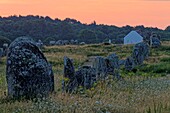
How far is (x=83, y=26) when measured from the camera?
156 m

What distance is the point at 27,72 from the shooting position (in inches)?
458

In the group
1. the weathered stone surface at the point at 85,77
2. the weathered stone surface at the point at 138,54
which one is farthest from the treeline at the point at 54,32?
the weathered stone surface at the point at 85,77

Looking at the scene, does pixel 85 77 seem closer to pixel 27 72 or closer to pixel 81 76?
pixel 81 76

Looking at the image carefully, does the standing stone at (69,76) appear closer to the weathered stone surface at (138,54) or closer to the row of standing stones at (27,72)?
the row of standing stones at (27,72)

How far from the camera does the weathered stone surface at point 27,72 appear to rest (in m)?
11.5

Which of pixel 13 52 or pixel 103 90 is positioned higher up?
pixel 13 52

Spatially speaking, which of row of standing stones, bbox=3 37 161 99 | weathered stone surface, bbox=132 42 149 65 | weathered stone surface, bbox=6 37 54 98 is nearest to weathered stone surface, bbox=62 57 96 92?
row of standing stones, bbox=3 37 161 99

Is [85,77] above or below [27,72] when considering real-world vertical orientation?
below

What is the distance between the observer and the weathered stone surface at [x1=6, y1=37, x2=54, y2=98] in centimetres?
1153

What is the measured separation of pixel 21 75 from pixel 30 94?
55cm

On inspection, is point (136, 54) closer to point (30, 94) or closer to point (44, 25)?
point (30, 94)

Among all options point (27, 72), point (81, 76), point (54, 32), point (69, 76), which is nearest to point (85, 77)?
point (81, 76)

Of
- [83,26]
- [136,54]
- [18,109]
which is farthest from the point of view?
[83,26]

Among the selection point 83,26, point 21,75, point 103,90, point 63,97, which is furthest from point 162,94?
point 83,26
